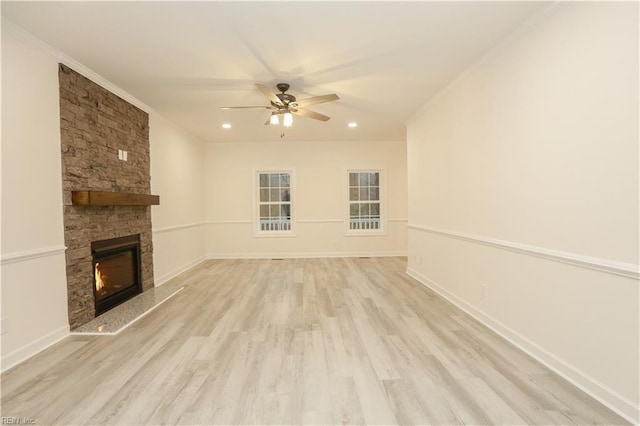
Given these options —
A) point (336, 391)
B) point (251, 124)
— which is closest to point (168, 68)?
point (251, 124)

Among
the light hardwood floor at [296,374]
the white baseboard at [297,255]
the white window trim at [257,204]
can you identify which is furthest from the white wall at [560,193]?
the white window trim at [257,204]

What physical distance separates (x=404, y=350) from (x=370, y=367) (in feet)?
1.40

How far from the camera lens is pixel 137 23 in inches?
93.8

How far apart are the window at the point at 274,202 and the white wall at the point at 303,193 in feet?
0.69

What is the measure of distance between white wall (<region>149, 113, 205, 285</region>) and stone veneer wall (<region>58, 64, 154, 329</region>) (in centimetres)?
45

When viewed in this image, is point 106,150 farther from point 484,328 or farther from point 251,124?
point 484,328

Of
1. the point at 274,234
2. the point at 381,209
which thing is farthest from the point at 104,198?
the point at 381,209

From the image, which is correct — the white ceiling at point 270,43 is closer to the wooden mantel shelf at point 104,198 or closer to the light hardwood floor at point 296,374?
the wooden mantel shelf at point 104,198

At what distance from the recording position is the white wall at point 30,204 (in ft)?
7.70

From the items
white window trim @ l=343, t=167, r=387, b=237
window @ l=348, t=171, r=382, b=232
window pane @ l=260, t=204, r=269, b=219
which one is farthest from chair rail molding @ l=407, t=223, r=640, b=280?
window pane @ l=260, t=204, r=269, b=219

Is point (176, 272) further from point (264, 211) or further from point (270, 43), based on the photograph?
point (270, 43)

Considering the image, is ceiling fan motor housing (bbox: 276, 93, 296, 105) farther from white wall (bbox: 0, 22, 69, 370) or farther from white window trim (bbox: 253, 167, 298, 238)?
white window trim (bbox: 253, 167, 298, 238)

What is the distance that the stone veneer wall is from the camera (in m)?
2.97

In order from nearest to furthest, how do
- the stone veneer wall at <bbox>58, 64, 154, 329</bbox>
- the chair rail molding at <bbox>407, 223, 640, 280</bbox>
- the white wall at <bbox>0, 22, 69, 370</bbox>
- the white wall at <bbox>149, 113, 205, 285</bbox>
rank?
the chair rail molding at <bbox>407, 223, 640, 280</bbox> → the white wall at <bbox>0, 22, 69, 370</bbox> → the stone veneer wall at <bbox>58, 64, 154, 329</bbox> → the white wall at <bbox>149, 113, 205, 285</bbox>
